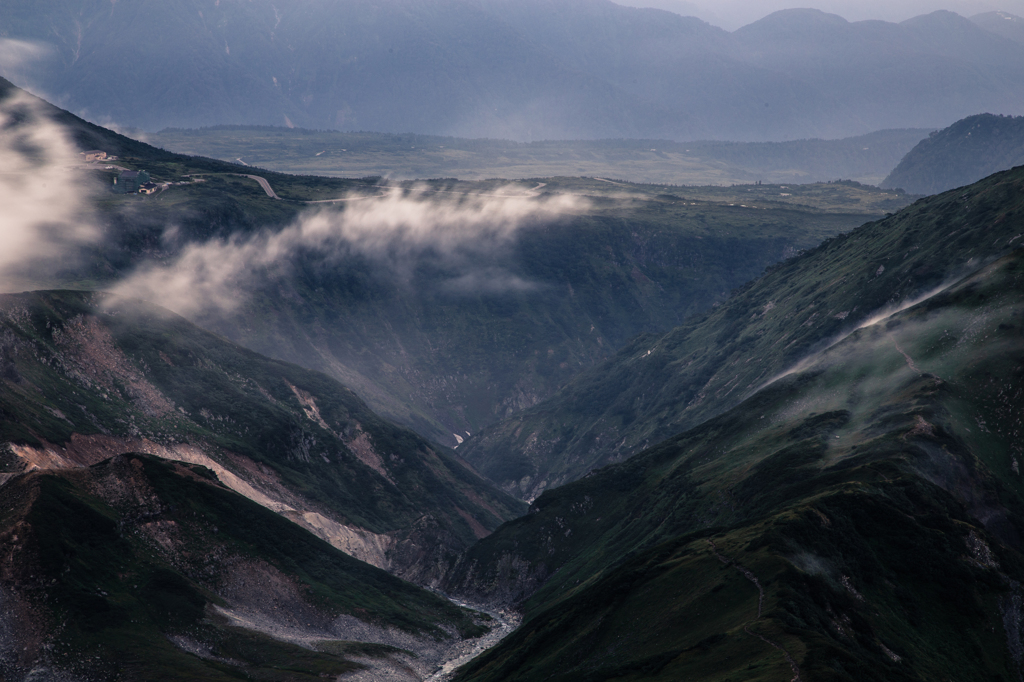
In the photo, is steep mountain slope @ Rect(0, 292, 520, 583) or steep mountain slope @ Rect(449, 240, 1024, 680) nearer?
steep mountain slope @ Rect(449, 240, 1024, 680)

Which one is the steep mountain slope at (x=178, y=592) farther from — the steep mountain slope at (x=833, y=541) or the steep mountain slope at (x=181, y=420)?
the steep mountain slope at (x=833, y=541)

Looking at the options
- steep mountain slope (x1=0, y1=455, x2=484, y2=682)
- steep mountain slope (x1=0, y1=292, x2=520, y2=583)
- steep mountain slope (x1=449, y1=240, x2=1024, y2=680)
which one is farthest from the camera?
steep mountain slope (x1=0, y1=292, x2=520, y2=583)

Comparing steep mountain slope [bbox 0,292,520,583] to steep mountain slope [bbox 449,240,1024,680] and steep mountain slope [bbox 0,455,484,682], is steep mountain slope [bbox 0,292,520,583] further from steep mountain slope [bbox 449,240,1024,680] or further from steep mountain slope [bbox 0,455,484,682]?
steep mountain slope [bbox 449,240,1024,680]

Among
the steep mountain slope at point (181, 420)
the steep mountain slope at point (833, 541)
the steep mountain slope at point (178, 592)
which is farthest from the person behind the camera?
the steep mountain slope at point (181, 420)

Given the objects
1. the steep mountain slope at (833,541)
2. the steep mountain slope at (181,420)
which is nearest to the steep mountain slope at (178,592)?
the steep mountain slope at (181,420)

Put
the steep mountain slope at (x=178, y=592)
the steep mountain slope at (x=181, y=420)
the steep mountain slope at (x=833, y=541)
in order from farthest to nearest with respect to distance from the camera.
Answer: the steep mountain slope at (x=181, y=420) → the steep mountain slope at (x=178, y=592) → the steep mountain slope at (x=833, y=541)

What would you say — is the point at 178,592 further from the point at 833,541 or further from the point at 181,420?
the point at 833,541

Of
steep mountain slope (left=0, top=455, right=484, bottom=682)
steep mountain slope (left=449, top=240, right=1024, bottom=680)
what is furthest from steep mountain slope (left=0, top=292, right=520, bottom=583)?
steep mountain slope (left=449, top=240, right=1024, bottom=680)
